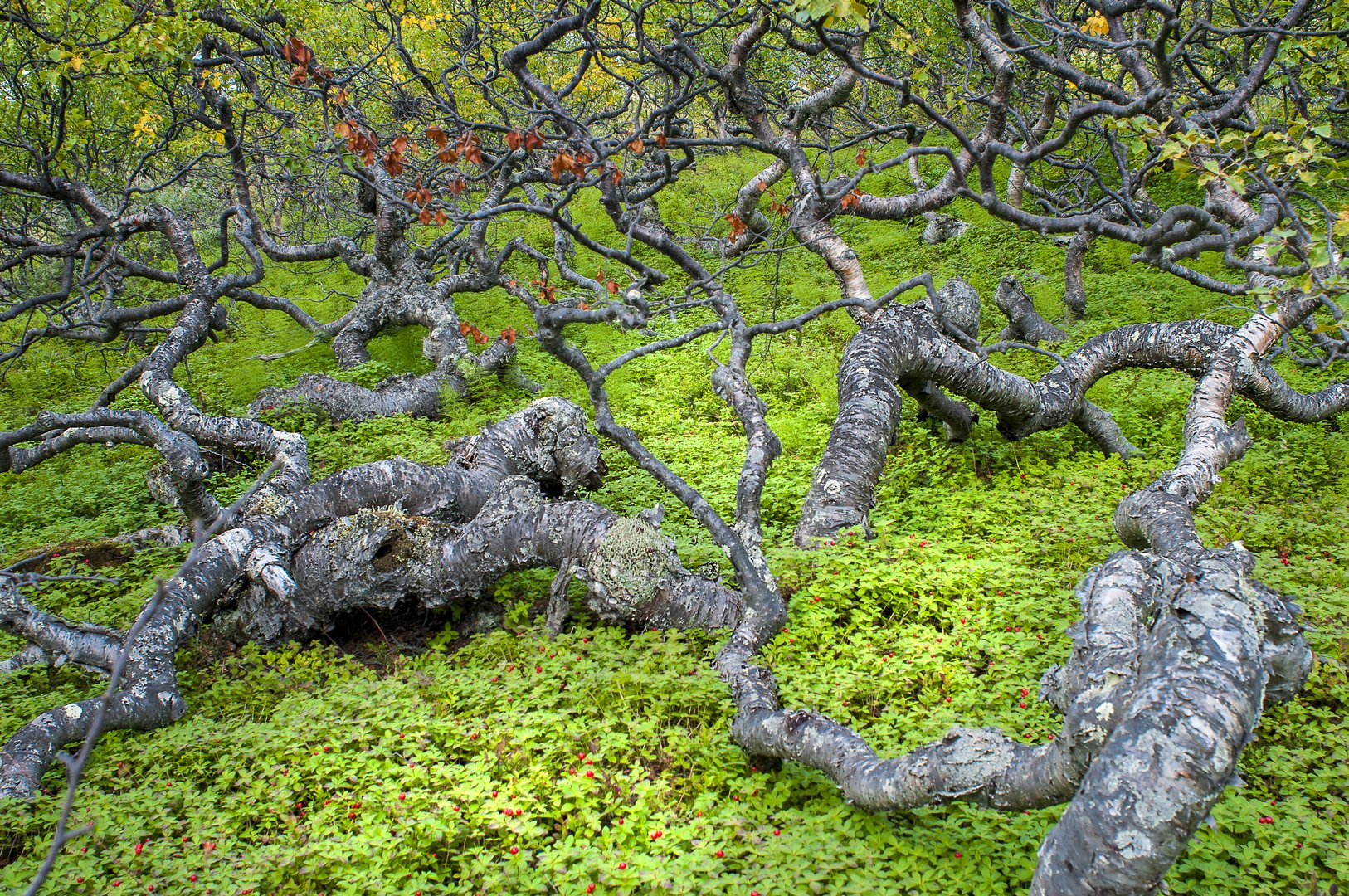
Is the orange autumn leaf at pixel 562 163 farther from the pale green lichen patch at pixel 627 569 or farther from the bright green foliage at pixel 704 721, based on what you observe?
the bright green foliage at pixel 704 721

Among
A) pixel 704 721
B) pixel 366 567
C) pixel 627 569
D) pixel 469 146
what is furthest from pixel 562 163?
pixel 704 721

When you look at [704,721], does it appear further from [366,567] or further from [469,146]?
[469,146]

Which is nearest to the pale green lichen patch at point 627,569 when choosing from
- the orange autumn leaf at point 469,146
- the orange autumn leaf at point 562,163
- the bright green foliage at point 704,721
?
the bright green foliage at point 704,721

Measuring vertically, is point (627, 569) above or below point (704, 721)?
above

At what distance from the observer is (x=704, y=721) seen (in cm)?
479

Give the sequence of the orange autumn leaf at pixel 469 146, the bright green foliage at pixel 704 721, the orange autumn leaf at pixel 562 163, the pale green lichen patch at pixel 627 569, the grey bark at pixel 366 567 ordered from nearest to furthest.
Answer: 1. the bright green foliage at pixel 704 721
2. the grey bark at pixel 366 567
3. the pale green lichen patch at pixel 627 569
4. the orange autumn leaf at pixel 562 163
5. the orange autumn leaf at pixel 469 146

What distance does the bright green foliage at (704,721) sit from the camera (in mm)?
3756

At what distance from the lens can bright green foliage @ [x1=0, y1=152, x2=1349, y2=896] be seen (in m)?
3.76

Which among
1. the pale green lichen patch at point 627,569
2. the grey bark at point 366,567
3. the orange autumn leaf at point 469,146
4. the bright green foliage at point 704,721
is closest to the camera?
the bright green foliage at point 704,721

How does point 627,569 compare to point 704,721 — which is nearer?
point 704,721

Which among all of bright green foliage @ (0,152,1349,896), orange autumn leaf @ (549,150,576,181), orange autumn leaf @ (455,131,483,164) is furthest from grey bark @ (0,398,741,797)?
orange autumn leaf @ (455,131,483,164)

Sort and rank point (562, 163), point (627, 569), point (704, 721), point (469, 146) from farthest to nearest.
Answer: point (469, 146) → point (562, 163) → point (627, 569) → point (704, 721)

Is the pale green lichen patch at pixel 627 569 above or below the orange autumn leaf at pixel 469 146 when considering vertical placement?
below

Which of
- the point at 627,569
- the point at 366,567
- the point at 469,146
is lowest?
the point at 366,567
